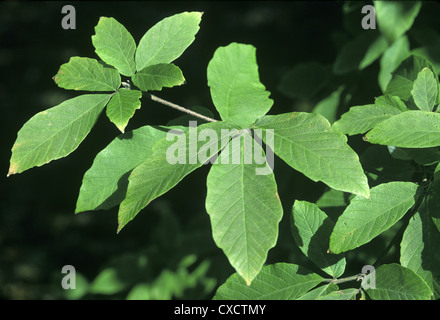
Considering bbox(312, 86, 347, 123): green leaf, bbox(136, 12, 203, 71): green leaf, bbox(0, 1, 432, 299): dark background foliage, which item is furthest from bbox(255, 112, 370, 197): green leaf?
bbox(0, 1, 432, 299): dark background foliage

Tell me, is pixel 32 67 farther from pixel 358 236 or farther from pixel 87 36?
pixel 358 236

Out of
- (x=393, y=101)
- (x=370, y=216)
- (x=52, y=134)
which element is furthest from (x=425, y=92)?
(x=52, y=134)

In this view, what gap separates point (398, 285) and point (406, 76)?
593 mm

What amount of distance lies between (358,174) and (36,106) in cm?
312

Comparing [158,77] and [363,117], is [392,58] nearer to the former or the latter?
[363,117]

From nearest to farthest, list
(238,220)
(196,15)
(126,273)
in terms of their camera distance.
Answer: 1. (238,220)
2. (196,15)
3. (126,273)

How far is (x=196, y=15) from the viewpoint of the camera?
120cm

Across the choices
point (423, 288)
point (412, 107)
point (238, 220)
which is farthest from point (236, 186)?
point (412, 107)

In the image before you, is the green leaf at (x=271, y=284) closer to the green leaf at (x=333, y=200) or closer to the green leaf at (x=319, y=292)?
the green leaf at (x=319, y=292)

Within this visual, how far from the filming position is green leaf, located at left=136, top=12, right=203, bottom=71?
1.18 meters

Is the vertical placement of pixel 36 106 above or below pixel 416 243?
above

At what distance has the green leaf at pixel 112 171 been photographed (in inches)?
44.9

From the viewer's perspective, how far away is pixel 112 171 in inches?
45.6

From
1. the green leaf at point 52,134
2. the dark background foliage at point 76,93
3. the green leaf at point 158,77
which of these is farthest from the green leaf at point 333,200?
the dark background foliage at point 76,93
